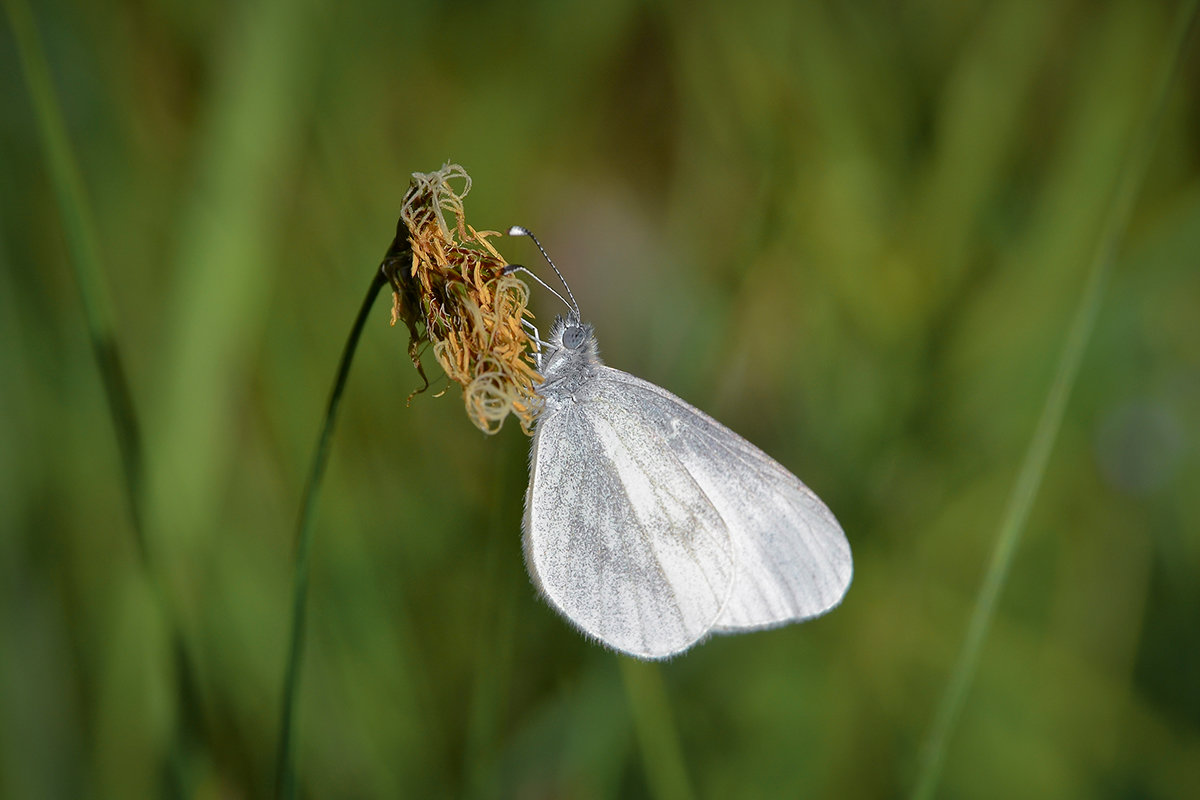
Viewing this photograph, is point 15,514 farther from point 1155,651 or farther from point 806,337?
point 1155,651

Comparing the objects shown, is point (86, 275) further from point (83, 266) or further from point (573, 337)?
point (573, 337)

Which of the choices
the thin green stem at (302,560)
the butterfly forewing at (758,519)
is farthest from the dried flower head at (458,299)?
the butterfly forewing at (758,519)

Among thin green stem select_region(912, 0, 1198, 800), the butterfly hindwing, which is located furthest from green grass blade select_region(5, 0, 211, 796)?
thin green stem select_region(912, 0, 1198, 800)

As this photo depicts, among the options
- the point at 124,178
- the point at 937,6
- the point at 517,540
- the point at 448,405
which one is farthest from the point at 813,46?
the point at 124,178

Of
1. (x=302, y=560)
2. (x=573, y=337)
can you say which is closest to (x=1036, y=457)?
(x=573, y=337)

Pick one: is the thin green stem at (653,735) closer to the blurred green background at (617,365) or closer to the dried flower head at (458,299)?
the blurred green background at (617,365)

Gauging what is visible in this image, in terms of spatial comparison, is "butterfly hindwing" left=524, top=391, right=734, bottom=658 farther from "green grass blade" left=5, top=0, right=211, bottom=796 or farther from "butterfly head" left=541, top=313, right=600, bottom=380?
"green grass blade" left=5, top=0, right=211, bottom=796
